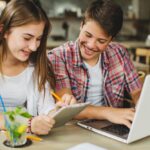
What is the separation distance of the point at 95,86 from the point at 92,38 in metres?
0.30

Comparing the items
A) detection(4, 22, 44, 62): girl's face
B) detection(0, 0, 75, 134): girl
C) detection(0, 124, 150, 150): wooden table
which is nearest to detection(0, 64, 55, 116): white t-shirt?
detection(0, 0, 75, 134): girl

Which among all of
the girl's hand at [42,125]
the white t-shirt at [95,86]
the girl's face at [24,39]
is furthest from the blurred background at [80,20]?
the girl's hand at [42,125]

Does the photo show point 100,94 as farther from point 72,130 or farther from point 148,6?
point 148,6

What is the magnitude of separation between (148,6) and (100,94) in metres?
5.49

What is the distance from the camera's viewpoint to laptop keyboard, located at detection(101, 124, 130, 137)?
4.73ft

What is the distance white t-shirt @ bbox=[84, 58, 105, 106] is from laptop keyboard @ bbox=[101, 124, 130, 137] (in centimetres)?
41

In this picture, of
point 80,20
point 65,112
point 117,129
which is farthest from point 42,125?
point 80,20

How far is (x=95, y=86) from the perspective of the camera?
1948mm

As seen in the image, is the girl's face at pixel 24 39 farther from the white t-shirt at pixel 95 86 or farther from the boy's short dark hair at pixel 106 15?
the white t-shirt at pixel 95 86

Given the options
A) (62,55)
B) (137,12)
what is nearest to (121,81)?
(62,55)

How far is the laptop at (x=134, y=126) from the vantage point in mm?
1246

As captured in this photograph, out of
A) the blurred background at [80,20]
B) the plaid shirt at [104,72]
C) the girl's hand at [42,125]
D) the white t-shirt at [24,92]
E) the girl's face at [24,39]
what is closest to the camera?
the girl's hand at [42,125]

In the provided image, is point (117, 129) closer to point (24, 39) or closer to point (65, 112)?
point (65, 112)

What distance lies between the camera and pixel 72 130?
4.90 feet
